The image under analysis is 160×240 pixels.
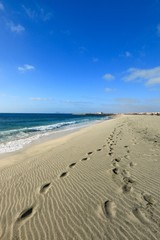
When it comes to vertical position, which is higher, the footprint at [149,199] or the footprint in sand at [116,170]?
the footprint at [149,199]

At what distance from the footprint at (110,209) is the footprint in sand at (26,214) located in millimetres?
1595

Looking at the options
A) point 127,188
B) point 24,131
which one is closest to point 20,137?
point 24,131

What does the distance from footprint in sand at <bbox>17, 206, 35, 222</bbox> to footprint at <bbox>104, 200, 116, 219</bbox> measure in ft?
5.23

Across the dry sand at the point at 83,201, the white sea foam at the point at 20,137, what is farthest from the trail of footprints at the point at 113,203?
the white sea foam at the point at 20,137

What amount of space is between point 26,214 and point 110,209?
5.98 feet

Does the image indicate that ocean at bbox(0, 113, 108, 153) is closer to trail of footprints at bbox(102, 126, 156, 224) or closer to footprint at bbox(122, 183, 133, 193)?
trail of footprints at bbox(102, 126, 156, 224)

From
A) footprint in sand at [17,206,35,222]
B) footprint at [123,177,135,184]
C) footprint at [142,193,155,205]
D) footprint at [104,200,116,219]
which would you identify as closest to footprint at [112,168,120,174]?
footprint at [123,177,135,184]

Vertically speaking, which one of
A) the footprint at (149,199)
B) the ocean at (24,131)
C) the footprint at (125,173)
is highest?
the footprint at (125,173)

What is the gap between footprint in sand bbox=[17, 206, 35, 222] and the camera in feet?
12.1

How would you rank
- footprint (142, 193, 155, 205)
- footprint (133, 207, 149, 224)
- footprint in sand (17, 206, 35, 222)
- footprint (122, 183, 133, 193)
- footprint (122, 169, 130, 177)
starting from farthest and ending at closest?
footprint (122, 169, 130, 177) → footprint (122, 183, 133, 193) → footprint (142, 193, 155, 205) → footprint in sand (17, 206, 35, 222) → footprint (133, 207, 149, 224)

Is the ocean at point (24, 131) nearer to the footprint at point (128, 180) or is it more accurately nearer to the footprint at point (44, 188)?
the footprint at point (44, 188)

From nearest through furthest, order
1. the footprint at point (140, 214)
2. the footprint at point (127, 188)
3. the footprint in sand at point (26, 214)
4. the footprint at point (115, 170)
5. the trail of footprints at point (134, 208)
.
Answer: the footprint at point (140, 214) < the trail of footprints at point (134, 208) < the footprint in sand at point (26, 214) < the footprint at point (127, 188) < the footprint at point (115, 170)

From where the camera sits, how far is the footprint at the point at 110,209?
3.57m

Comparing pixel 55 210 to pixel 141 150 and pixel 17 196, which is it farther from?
A: pixel 141 150
